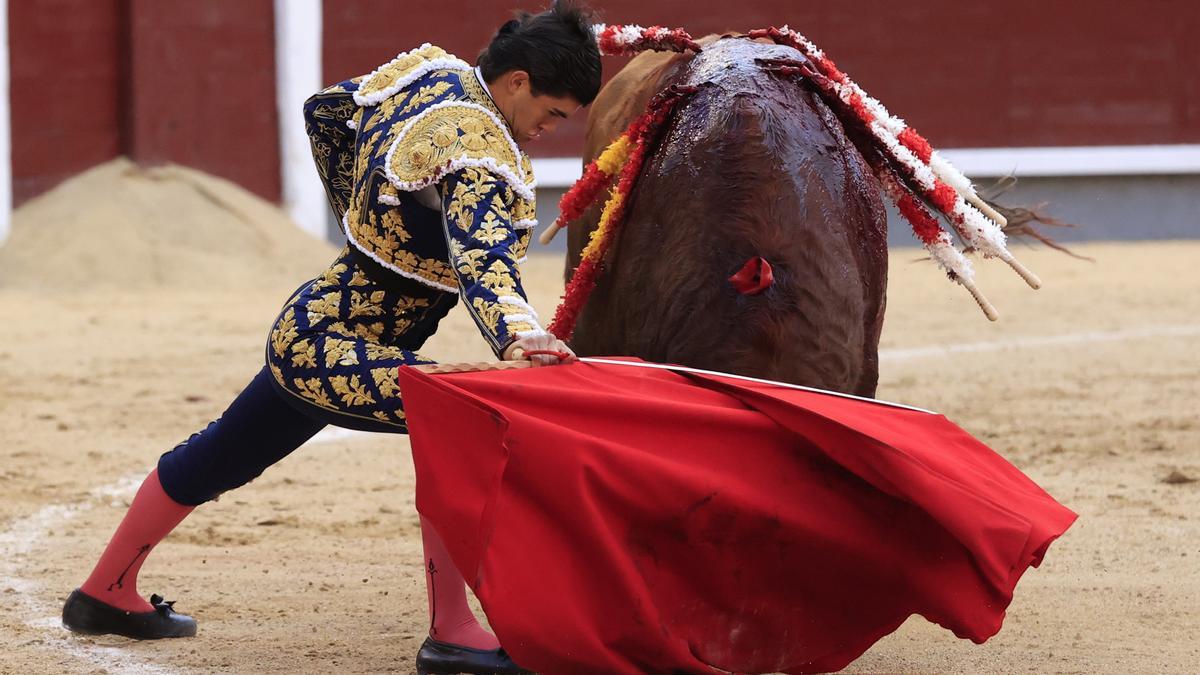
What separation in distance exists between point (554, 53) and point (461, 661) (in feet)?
2.76

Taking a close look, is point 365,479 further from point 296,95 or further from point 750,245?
point 296,95

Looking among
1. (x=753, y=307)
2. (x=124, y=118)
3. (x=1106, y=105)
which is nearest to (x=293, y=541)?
(x=753, y=307)

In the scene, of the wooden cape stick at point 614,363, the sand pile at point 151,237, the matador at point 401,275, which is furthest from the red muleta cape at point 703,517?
the sand pile at point 151,237

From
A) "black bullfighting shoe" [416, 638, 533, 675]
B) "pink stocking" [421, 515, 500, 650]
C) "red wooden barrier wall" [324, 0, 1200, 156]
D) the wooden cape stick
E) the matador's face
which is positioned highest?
the matador's face

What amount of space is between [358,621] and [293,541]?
63 centimetres

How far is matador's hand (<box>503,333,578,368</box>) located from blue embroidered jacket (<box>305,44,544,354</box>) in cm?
1

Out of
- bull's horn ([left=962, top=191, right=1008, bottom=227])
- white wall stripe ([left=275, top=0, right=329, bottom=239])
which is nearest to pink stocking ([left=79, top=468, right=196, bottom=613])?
bull's horn ([left=962, top=191, right=1008, bottom=227])

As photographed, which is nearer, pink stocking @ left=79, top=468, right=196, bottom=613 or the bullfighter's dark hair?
the bullfighter's dark hair

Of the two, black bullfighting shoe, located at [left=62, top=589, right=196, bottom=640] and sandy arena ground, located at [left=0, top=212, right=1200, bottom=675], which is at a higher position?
black bullfighting shoe, located at [left=62, top=589, right=196, bottom=640]

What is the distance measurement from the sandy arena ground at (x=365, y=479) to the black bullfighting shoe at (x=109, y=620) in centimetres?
3

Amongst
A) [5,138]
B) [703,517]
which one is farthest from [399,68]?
[5,138]

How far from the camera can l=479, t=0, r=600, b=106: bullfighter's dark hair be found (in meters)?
2.13

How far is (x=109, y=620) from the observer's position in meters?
2.55

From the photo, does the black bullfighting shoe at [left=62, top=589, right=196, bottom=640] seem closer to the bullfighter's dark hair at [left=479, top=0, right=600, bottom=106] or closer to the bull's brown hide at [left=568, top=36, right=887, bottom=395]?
the bull's brown hide at [left=568, top=36, right=887, bottom=395]
